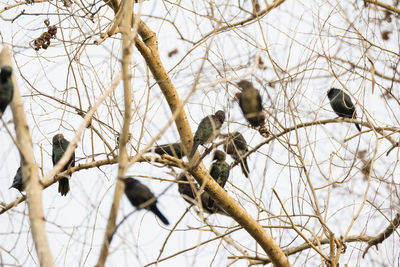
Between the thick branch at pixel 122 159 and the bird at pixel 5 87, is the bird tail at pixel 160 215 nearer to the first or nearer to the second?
the bird at pixel 5 87

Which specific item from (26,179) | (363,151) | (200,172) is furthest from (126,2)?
(363,151)

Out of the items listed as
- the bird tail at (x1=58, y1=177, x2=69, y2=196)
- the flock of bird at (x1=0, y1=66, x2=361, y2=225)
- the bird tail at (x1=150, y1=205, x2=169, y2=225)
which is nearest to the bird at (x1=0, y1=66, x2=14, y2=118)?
the flock of bird at (x1=0, y1=66, x2=361, y2=225)

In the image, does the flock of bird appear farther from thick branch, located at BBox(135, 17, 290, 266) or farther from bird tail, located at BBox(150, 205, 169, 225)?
thick branch, located at BBox(135, 17, 290, 266)

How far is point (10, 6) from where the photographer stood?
3.55 metres

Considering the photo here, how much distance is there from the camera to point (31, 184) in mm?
2094

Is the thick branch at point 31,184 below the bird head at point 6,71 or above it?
below

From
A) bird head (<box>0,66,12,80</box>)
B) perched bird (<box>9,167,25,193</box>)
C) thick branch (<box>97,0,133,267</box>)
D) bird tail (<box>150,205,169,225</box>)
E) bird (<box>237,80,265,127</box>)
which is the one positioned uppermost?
perched bird (<box>9,167,25,193</box>)

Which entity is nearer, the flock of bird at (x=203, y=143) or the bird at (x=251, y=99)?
the flock of bird at (x=203, y=143)

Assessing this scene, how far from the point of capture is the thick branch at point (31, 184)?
197 centimetres

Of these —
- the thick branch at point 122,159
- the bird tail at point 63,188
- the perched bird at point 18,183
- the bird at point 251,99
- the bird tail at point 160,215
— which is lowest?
the thick branch at point 122,159

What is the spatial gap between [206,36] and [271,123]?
0.78 m

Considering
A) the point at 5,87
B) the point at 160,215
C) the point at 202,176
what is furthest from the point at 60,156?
the point at 202,176

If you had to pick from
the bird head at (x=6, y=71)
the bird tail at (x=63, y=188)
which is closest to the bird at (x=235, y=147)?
the bird head at (x=6, y=71)

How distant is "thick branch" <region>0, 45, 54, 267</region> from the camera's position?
197 centimetres
